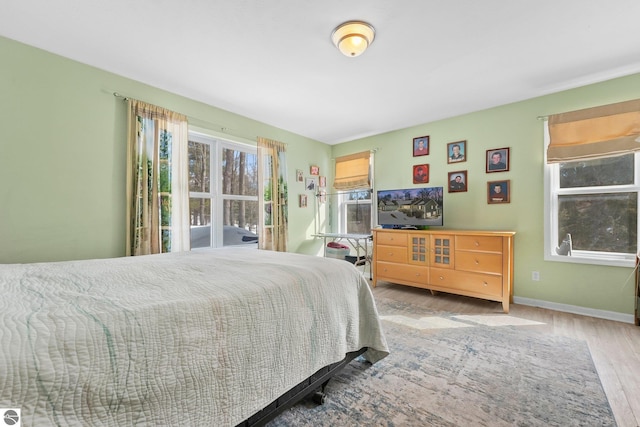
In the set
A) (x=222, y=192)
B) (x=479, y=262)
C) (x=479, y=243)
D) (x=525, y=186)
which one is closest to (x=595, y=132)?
(x=525, y=186)

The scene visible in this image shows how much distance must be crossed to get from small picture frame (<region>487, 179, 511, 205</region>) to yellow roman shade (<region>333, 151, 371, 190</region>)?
169 cm

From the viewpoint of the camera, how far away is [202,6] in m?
1.68

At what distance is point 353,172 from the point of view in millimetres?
4500

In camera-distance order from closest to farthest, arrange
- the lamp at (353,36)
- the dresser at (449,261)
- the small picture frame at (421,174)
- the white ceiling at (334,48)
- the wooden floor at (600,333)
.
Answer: the wooden floor at (600,333) → the white ceiling at (334,48) → the lamp at (353,36) → the dresser at (449,261) → the small picture frame at (421,174)

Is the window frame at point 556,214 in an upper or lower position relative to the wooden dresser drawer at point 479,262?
upper

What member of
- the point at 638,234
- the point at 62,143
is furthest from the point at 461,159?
the point at 62,143

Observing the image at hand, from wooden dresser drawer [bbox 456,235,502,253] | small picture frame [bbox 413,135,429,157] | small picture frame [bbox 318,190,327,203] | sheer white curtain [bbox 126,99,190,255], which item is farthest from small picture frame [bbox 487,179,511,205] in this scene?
sheer white curtain [bbox 126,99,190,255]

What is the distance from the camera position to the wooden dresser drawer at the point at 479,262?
2781mm

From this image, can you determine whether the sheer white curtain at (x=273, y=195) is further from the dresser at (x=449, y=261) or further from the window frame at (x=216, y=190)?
the dresser at (x=449, y=261)

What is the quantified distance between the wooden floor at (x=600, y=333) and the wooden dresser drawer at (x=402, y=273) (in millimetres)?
178

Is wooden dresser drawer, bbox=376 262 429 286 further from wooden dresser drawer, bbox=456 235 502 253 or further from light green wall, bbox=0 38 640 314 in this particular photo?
light green wall, bbox=0 38 640 314

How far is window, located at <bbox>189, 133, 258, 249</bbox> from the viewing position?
3.14 metres

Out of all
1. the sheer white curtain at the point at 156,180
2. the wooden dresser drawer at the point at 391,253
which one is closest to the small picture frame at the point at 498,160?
the wooden dresser drawer at the point at 391,253

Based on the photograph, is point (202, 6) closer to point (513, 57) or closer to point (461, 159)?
point (513, 57)
